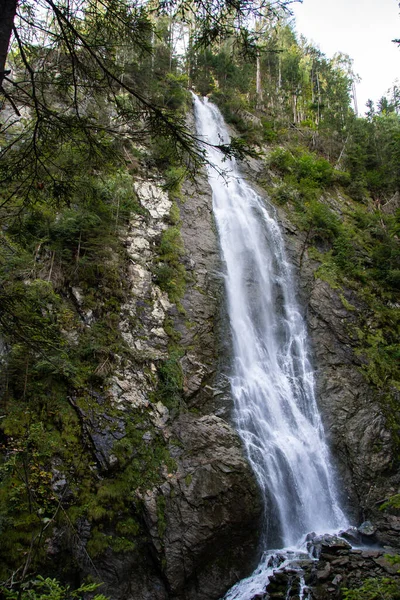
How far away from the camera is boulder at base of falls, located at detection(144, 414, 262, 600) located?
7004 millimetres

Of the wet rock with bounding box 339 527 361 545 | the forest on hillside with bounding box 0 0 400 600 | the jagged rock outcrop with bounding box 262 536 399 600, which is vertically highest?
the forest on hillside with bounding box 0 0 400 600

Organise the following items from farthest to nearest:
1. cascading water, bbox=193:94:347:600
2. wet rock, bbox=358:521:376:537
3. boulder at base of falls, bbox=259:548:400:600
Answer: cascading water, bbox=193:94:347:600
wet rock, bbox=358:521:376:537
boulder at base of falls, bbox=259:548:400:600

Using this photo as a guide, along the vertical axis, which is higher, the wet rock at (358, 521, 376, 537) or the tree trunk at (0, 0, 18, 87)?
the tree trunk at (0, 0, 18, 87)

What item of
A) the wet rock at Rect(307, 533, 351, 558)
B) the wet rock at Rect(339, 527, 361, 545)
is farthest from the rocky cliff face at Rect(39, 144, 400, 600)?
the wet rock at Rect(339, 527, 361, 545)

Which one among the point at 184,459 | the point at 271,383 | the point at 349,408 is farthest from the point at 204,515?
the point at 349,408

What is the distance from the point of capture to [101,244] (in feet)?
32.4

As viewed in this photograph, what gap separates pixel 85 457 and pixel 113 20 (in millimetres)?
6832

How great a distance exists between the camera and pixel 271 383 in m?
10.9

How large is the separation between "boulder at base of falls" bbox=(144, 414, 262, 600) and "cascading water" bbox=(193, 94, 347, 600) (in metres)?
0.38

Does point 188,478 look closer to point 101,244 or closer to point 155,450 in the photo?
point 155,450

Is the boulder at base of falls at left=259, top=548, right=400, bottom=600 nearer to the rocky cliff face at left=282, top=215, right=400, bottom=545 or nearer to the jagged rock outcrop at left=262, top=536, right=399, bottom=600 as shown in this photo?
the jagged rock outcrop at left=262, top=536, right=399, bottom=600

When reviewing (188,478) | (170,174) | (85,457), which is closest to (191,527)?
(188,478)

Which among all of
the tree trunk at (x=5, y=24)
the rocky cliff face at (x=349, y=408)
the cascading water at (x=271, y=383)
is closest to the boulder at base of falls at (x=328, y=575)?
the cascading water at (x=271, y=383)

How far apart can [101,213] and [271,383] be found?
6853 millimetres
